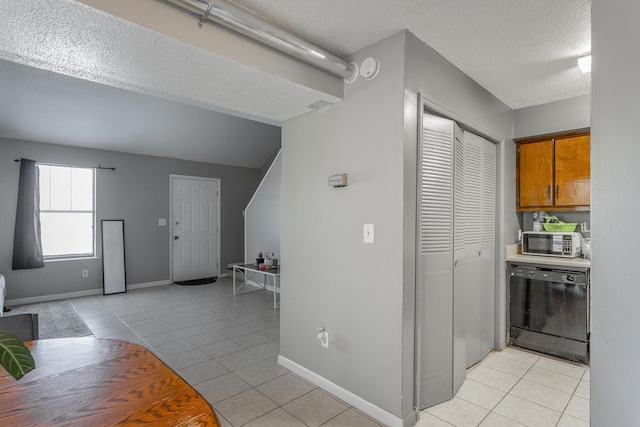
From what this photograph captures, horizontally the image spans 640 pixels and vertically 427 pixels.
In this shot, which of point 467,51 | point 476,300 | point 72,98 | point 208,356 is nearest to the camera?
point 467,51

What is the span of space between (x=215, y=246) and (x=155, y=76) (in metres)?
5.50

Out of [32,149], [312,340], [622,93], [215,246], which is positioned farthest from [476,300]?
[32,149]

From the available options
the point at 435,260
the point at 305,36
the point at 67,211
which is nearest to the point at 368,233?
the point at 435,260

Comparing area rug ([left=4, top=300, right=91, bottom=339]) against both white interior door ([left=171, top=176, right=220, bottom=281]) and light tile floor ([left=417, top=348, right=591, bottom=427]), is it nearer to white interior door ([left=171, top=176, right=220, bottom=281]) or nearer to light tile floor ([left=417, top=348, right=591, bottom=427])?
white interior door ([left=171, top=176, right=220, bottom=281])

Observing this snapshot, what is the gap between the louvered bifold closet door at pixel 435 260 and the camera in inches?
90.5

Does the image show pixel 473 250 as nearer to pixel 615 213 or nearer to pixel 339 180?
pixel 339 180

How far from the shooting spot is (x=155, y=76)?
80.4 inches

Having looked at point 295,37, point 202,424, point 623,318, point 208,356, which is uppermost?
point 295,37

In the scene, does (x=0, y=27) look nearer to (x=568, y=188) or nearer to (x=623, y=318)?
(x=623, y=318)

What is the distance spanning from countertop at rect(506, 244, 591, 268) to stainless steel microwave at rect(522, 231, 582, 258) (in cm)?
6

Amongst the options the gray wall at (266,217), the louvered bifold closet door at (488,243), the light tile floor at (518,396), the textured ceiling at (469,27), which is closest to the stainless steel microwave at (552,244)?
the louvered bifold closet door at (488,243)

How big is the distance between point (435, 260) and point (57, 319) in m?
4.78

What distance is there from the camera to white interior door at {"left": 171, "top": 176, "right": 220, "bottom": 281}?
6602 mm

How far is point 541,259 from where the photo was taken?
329cm
